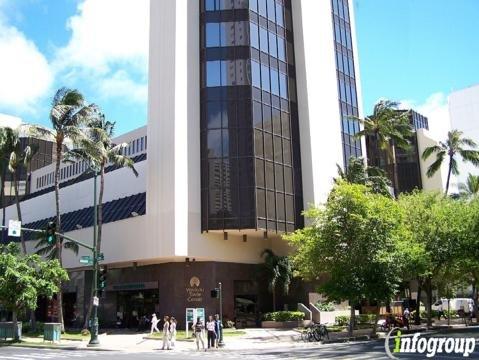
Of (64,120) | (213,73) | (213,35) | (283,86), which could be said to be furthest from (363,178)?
(64,120)

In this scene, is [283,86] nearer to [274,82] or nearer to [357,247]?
[274,82]

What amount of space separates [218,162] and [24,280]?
17.1 m

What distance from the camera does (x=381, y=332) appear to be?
36469 mm

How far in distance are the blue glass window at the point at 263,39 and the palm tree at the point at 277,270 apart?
17930 millimetres

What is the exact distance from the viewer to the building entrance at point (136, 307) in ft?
152

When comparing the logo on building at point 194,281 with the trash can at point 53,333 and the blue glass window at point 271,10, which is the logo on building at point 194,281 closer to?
the trash can at point 53,333

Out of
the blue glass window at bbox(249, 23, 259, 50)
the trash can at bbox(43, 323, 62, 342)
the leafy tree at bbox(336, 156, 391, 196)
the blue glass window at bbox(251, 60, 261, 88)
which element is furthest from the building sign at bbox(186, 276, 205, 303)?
the blue glass window at bbox(249, 23, 259, 50)

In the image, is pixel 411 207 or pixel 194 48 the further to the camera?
pixel 194 48

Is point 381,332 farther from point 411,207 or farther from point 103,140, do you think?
point 103,140

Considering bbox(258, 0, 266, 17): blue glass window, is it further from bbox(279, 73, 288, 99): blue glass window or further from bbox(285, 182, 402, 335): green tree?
bbox(285, 182, 402, 335): green tree

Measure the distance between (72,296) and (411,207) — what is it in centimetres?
3362

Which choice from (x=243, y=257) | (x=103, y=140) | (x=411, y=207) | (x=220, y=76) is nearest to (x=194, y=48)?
(x=220, y=76)

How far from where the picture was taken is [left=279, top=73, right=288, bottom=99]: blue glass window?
49406mm

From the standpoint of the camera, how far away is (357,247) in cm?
3316
